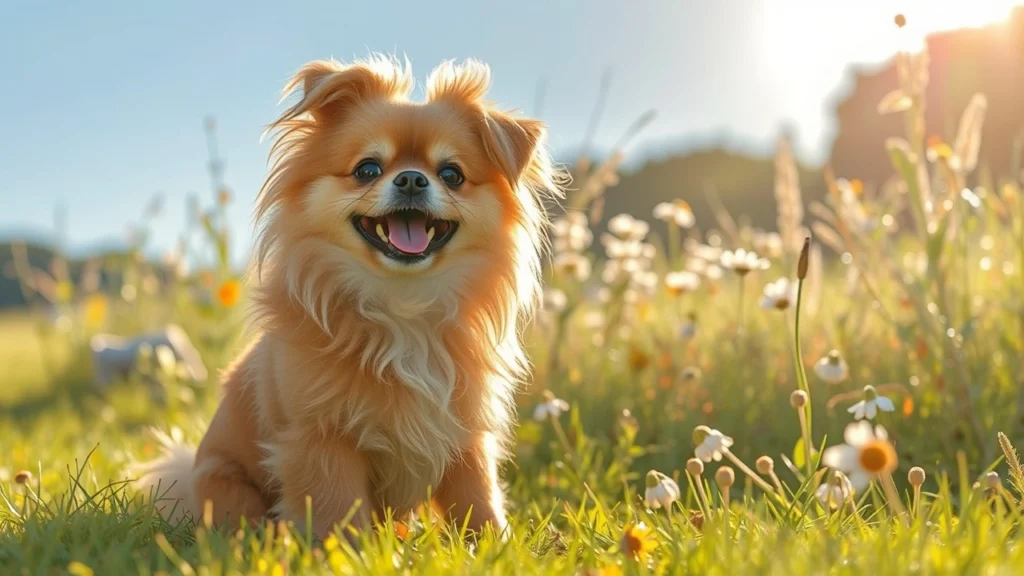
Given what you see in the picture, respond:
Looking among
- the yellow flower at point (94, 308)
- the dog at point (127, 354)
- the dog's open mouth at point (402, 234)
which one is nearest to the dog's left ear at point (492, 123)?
the dog's open mouth at point (402, 234)

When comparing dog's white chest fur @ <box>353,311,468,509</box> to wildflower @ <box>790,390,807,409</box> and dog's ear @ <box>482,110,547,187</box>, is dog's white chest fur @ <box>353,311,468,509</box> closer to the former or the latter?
dog's ear @ <box>482,110,547,187</box>

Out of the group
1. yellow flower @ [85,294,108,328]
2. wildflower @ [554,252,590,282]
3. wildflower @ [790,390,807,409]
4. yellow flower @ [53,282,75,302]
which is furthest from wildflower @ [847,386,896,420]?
yellow flower @ [85,294,108,328]

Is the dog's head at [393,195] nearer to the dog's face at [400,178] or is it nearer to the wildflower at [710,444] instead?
the dog's face at [400,178]

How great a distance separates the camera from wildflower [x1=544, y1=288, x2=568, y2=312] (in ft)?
15.6

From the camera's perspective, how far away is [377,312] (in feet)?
9.07

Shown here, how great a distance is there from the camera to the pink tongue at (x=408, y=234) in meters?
2.74

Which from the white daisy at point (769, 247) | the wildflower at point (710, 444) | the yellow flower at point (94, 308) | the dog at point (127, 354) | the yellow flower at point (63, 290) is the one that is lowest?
the dog at point (127, 354)

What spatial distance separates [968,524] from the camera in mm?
2285

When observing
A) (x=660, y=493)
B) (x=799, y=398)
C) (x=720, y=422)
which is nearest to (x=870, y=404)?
(x=799, y=398)

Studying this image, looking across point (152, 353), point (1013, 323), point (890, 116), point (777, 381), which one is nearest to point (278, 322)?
point (777, 381)

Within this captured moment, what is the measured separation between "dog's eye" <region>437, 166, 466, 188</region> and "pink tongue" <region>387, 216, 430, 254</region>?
5.8 inches

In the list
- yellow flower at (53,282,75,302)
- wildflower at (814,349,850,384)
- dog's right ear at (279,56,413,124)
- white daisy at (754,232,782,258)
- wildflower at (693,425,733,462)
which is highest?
dog's right ear at (279,56,413,124)

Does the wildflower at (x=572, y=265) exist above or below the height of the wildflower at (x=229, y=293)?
above

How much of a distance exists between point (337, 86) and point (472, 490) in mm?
1340
